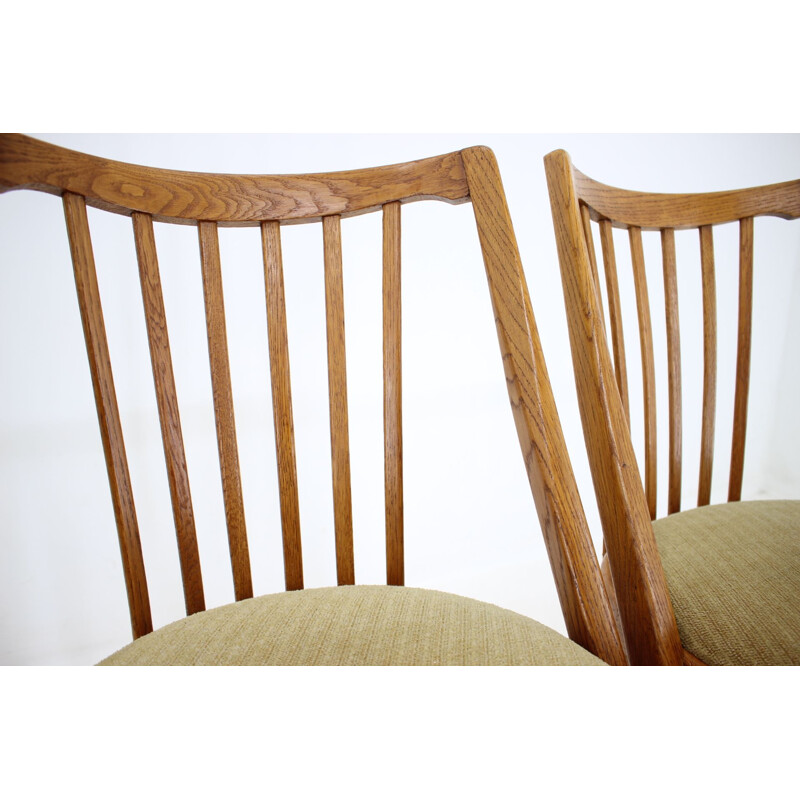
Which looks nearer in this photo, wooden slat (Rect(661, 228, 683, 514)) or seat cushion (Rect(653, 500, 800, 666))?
seat cushion (Rect(653, 500, 800, 666))

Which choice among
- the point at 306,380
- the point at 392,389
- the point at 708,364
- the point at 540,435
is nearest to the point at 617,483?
the point at 540,435

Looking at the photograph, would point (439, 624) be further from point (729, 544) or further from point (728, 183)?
point (728, 183)

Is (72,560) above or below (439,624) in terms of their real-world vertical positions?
below

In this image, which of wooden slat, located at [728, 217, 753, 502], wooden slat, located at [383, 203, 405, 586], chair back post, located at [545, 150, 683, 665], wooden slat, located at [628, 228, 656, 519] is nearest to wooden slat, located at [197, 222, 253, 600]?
wooden slat, located at [383, 203, 405, 586]

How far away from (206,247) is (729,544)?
507 mm

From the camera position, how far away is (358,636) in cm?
30

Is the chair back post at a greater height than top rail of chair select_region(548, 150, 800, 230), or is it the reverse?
top rail of chair select_region(548, 150, 800, 230)

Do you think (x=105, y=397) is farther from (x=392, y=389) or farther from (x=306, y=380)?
(x=306, y=380)

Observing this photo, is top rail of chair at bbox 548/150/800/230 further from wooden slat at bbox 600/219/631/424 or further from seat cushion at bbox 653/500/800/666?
seat cushion at bbox 653/500/800/666

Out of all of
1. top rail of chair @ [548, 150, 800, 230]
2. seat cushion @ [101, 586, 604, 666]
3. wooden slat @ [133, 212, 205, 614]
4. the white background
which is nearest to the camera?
seat cushion @ [101, 586, 604, 666]

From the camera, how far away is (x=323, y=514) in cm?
96

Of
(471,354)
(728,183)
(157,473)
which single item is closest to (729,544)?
(471,354)

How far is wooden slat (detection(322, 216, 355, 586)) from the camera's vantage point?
1.37 feet

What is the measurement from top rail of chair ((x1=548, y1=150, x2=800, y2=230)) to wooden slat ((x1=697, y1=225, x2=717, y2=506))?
24 mm
